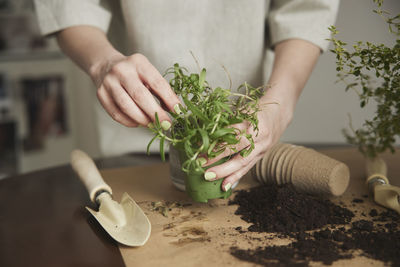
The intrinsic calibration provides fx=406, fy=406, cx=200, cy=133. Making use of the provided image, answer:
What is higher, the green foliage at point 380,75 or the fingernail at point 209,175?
the green foliage at point 380,75

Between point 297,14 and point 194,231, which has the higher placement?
point 297,14

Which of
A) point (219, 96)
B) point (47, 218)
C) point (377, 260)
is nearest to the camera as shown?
point (377, 260)

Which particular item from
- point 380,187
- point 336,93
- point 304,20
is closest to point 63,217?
point 380,187

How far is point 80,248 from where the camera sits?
780 millimetres

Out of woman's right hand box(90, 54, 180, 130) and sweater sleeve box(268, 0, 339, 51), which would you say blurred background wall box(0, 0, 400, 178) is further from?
woman's right hand box(90, 54, 180, 130)

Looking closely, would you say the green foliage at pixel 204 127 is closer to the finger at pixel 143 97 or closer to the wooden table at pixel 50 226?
the finger at pixel 143 97

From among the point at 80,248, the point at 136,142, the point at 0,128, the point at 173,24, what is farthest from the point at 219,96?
the point at 0,128

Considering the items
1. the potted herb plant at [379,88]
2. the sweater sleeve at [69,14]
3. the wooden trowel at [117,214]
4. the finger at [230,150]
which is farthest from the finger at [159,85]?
the sweater sleeve at [69,14]

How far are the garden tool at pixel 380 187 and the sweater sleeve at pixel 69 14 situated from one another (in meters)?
0.87

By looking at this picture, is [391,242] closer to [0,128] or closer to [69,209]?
[69,209]

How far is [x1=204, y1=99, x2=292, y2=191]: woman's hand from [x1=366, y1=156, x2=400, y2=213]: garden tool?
0.24 meters

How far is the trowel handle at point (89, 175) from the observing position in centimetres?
94

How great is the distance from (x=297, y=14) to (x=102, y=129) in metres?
0.80

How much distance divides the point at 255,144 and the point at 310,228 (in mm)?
206
